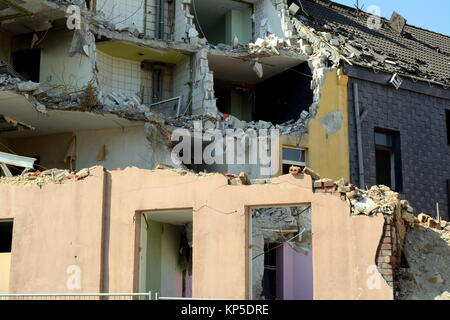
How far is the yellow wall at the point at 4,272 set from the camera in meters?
17.0

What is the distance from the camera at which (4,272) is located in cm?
1703

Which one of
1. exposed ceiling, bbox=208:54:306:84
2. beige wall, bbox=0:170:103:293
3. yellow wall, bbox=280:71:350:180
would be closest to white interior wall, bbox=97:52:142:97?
exposed ceiling, bbox=208:54:306:84

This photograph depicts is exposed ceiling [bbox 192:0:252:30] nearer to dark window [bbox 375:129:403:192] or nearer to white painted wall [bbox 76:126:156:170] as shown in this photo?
white painted wall [bbox 76:126:156:170]

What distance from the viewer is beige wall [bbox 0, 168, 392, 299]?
1447 cm

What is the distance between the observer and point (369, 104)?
81.7ft

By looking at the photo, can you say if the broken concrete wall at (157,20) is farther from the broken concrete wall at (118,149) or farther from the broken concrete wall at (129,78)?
the broken concrete wall at (118,149)

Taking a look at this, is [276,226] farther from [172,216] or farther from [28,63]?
[28,63]

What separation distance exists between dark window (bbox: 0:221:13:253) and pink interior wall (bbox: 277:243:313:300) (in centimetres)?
696

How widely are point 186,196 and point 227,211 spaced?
0.95m

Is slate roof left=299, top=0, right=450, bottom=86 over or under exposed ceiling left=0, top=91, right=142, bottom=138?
over

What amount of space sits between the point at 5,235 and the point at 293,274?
7.50 m

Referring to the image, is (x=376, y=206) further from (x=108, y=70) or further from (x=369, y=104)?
(x=108, y=70)
